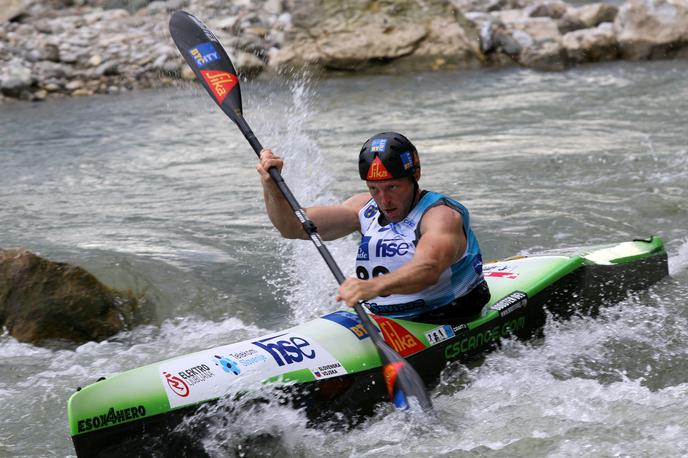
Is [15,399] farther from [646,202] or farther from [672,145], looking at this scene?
[672,145]

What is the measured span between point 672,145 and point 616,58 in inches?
180

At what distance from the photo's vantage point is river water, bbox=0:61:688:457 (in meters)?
4.02

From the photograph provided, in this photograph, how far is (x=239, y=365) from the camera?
12.6 ft

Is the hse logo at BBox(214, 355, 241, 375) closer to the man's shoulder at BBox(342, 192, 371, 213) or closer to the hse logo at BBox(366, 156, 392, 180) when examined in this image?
the hse logo at BBox(366, 156, 392, 180)

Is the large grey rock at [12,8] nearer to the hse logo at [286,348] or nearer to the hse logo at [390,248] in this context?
the hse logo at [390,248]

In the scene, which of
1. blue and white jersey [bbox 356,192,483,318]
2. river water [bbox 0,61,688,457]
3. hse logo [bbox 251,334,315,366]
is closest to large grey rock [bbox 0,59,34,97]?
river water [bbox 0,61,688,457]

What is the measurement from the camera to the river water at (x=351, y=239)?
4.02 metres

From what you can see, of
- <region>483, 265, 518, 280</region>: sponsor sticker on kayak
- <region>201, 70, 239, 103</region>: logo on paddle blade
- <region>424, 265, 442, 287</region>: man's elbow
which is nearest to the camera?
<region>424, 265, 442, 287</region>: man's elbow

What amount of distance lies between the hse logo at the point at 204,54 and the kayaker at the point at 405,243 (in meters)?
1.25

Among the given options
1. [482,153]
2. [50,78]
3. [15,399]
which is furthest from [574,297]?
[50,78]

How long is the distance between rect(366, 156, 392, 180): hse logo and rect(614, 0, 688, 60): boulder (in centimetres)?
1005

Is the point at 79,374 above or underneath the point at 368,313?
underneath

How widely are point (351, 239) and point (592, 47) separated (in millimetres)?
7432

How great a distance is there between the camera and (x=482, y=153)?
9.38 m
